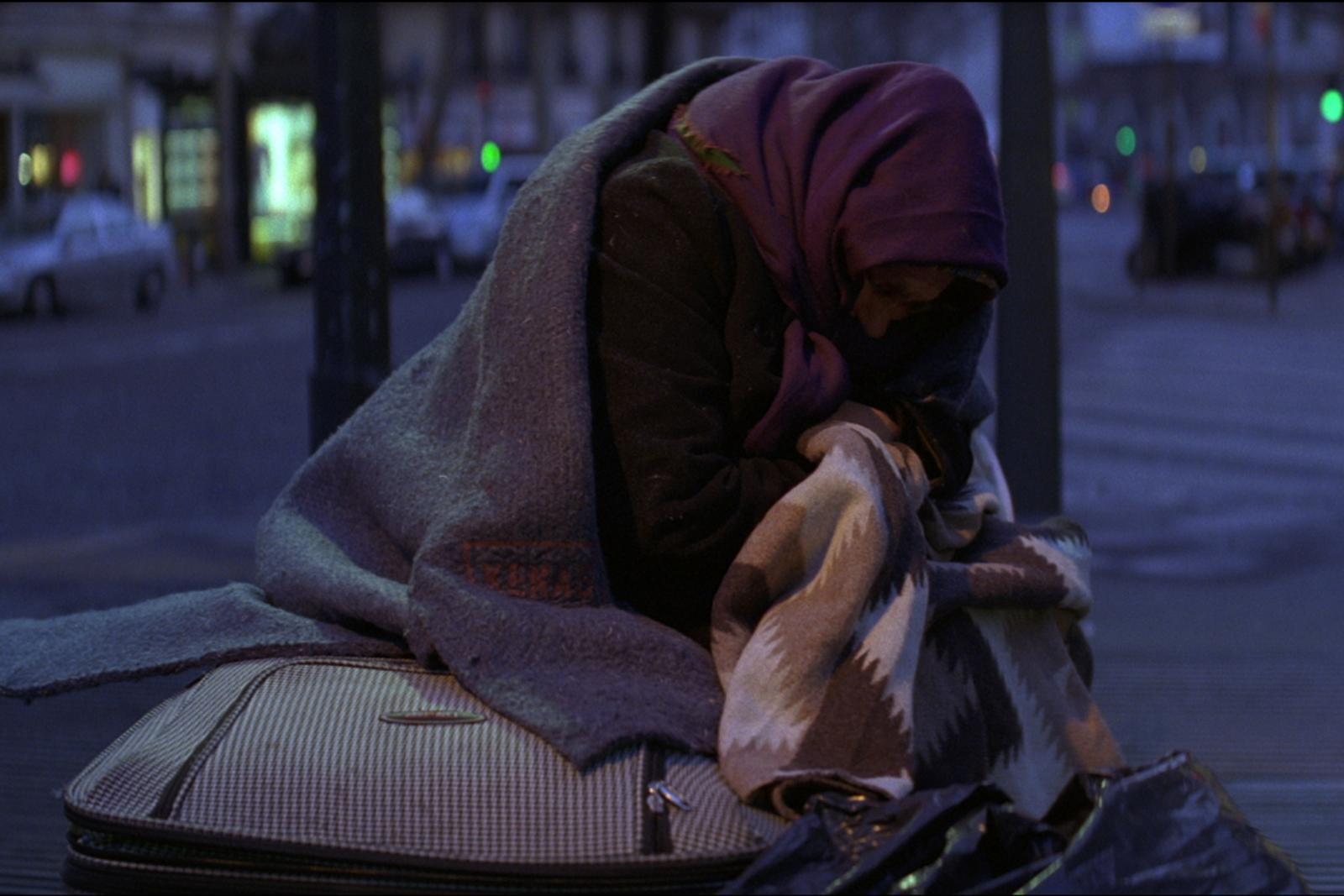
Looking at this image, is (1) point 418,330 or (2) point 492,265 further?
(1) point 418,330

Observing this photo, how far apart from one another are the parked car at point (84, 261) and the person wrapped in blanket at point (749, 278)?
72.0 ft

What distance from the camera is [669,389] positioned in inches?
92.3

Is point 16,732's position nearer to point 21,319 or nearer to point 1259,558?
point 1259,558

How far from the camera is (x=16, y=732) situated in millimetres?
4945

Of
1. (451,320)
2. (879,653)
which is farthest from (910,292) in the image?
(451,320)

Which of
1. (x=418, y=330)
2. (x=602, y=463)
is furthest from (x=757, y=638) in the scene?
(x=418, y=330)

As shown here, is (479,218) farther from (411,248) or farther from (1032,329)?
(1032,329)

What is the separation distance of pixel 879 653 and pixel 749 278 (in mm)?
463

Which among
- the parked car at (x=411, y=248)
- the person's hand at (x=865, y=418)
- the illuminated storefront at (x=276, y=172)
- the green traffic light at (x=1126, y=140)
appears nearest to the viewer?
the person's hand at (x=865, y=418)

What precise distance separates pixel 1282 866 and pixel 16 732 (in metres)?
3.65

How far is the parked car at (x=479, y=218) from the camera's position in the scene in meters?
33.5

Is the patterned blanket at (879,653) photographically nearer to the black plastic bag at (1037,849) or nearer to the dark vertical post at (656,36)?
the black plastic bag at (1037,849)

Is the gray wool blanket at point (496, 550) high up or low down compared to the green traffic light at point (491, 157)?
down

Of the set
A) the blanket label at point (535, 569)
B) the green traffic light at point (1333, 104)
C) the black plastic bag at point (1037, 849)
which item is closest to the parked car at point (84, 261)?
the green traffic light at point (1333, 104)
